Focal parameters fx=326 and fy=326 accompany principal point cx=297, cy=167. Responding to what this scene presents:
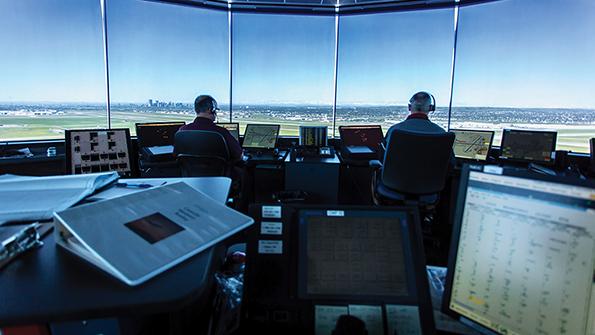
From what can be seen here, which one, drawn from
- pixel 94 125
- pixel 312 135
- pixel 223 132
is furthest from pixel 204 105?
pixel 94 125

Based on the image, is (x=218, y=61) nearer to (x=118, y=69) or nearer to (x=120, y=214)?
(x=118, y=69)

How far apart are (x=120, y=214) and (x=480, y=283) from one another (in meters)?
0.74

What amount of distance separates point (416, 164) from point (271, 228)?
1.86 m

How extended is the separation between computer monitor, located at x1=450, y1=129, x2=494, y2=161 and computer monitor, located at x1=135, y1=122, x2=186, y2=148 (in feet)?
9.87

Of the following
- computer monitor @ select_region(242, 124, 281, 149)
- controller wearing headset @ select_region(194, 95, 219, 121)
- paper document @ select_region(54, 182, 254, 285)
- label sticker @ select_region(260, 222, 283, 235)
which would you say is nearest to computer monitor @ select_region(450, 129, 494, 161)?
computer monitor @ select_region(242, 124, 281, 149)

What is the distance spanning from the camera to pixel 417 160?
2363mm

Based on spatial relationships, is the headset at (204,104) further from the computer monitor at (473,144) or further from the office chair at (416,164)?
the computer monitor at (473,144)

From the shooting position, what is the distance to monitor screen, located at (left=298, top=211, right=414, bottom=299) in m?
0.70

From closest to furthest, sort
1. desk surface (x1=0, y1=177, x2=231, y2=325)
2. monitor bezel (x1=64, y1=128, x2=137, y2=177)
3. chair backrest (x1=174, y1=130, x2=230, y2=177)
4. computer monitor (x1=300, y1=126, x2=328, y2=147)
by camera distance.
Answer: desk surface (x1=0, y1=177, x2=231, y2=325), monitor bezel (x1=64, y1=128, x2=137, y2=177), chair backrest (x1=174, y1=130, x2=230, y2=177), computer monitor (x1=300, y1=126, x2=328, y2=147)

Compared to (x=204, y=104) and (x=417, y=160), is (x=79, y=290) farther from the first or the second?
(x=204, y=104)

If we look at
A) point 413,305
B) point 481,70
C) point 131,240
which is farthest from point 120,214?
point 481,70

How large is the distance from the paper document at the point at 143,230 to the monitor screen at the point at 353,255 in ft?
0.52

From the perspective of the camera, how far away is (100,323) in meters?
0.81

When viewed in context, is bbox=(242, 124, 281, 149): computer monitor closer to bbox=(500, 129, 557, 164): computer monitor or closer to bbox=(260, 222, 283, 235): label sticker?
bbox=(500, 129, 557, 164): computer monitor
